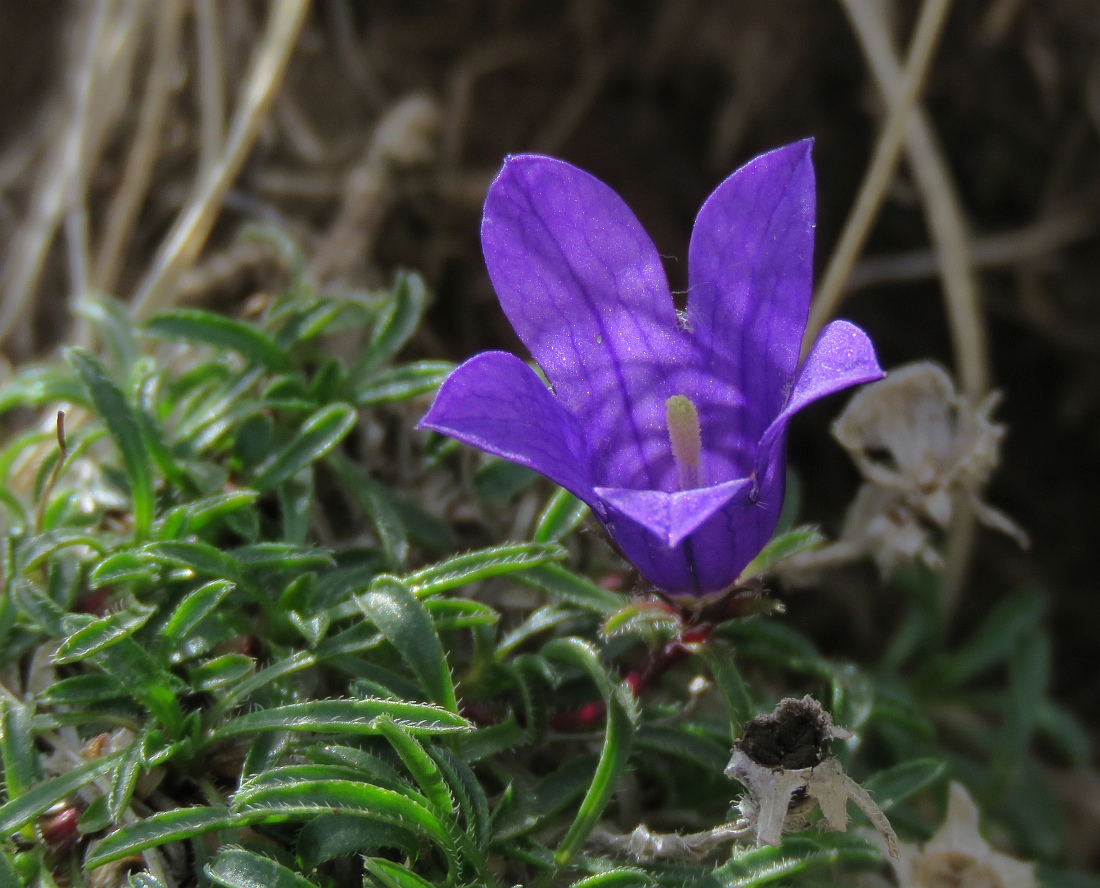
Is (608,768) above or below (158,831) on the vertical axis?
below

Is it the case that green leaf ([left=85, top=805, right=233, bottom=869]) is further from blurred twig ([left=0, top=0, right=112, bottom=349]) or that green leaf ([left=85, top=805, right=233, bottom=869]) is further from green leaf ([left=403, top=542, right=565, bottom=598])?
blurred twig ([left=0, top=0, right=112, bottom=349])

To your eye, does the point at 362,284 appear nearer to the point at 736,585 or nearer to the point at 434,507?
the point at 434,507

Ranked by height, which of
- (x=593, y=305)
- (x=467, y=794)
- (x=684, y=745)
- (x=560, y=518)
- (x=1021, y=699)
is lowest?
(x=1021, y=699)

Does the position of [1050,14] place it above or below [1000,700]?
above

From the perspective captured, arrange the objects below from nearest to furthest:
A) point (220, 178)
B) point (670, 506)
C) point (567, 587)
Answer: point (670, 506)
point (567, 587)
point (220, 178)

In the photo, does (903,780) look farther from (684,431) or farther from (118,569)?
(118,569)

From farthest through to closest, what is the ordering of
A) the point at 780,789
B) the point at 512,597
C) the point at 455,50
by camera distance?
the point at 455,50, the point at 512,597, the point at 780,789

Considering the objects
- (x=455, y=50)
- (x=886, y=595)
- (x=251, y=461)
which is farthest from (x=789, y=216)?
(x=455, y=50)

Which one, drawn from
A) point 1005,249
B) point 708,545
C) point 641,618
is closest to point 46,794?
point 641,618
